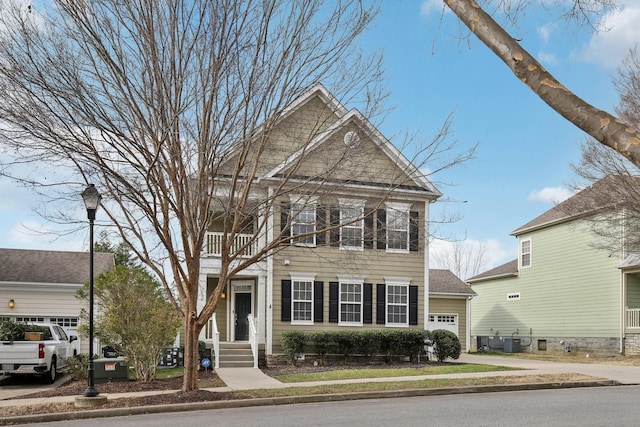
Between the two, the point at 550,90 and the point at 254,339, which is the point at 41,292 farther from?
the point at 550,90

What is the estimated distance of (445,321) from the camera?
1278 inches

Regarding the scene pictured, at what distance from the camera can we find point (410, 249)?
2295cm

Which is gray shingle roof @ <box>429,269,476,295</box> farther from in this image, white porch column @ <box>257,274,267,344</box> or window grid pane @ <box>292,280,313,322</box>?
white porch column @ <box>257,274,267,344</box>

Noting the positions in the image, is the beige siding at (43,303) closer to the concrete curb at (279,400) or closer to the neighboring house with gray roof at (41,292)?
the neighboring house with gray roof at (41,292)

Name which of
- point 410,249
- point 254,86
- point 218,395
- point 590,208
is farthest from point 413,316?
point 254,86

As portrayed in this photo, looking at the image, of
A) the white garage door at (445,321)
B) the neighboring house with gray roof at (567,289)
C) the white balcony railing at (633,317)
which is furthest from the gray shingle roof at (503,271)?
the white balcony railing at (633,317)

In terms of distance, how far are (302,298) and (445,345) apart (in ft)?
15.7

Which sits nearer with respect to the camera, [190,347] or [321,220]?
[190,347]

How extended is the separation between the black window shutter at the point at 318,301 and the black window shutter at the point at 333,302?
295 millimetres

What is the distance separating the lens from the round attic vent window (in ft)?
47.5

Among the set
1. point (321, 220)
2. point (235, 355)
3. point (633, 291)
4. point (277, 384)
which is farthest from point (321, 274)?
point (633, 291)

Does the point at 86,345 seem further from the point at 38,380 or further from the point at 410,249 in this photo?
the point at 410,249

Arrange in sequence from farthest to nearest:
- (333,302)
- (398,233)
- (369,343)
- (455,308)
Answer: (455,308) < (333,302) < (398,233) < (369,343)

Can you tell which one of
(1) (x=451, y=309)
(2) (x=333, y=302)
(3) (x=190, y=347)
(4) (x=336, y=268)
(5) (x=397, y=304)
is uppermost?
(4) (x=336, y=268)
